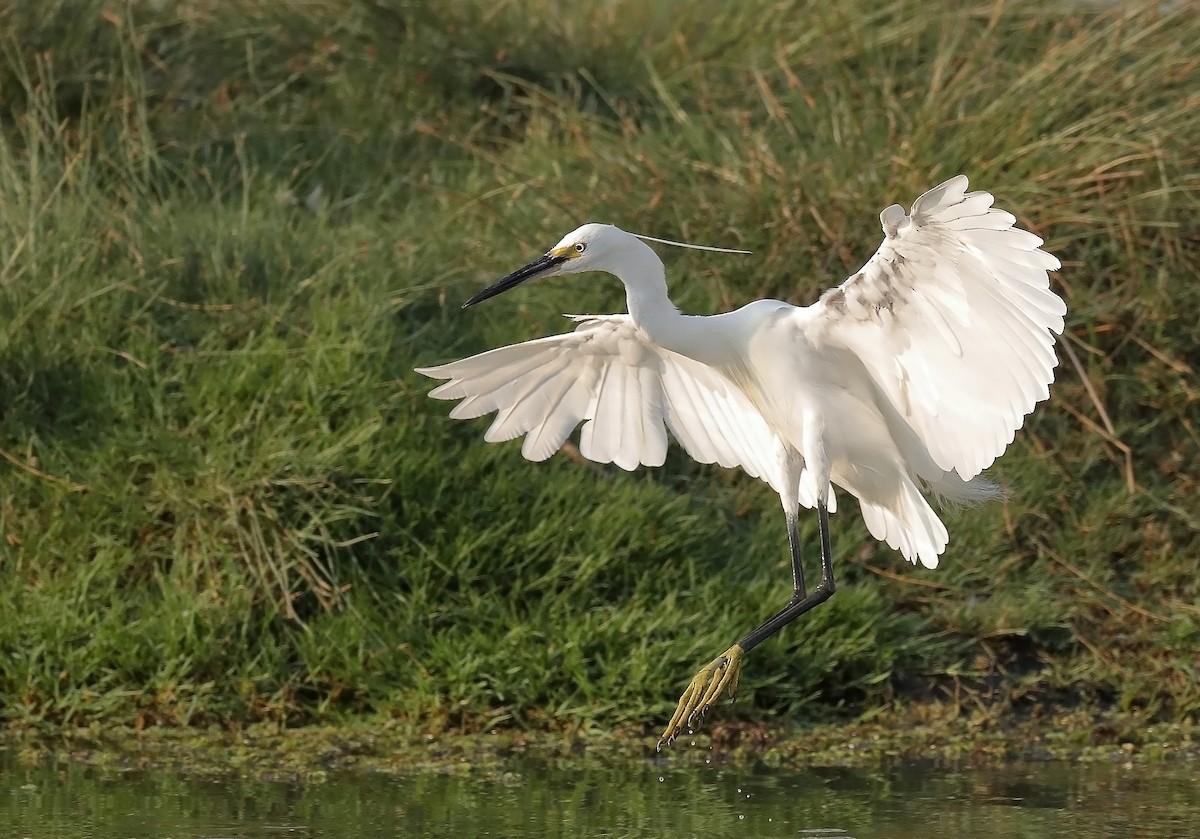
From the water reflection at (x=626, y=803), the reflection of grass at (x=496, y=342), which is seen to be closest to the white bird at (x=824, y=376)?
the water reflection at (x=626, y=803)

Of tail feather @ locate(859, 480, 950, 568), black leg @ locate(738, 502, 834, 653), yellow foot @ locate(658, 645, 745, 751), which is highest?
tail feather @ locate(859, 480, 950, 568)

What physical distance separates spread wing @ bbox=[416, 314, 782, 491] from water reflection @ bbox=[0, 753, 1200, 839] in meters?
0.90

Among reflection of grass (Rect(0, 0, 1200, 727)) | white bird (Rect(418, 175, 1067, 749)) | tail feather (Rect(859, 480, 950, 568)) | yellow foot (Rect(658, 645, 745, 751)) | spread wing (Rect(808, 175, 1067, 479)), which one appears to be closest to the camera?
spread wing (Rect(808, 175, 1067, 479))

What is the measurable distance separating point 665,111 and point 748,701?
9.89 ft

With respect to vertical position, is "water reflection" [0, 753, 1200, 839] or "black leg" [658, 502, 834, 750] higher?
"black leg" [658, 502, 834, 750]

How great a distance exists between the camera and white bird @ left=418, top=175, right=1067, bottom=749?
406cm

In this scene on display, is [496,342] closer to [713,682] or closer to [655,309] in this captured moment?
[655,309]

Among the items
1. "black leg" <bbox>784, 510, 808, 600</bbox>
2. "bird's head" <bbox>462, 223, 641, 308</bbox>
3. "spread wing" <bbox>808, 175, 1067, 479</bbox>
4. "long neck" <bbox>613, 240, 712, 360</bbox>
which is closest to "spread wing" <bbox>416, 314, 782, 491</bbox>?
"black leg" <bbox>784, 510, 808, 600</bbox>

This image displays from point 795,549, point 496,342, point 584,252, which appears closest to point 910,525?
point 795,549

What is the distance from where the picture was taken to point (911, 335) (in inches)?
173

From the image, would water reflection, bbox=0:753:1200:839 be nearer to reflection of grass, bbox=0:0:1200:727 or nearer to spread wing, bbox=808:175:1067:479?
reflection of grass, bbox=0:0:1200:727

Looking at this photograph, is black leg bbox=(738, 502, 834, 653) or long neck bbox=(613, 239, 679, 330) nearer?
long neck bbox=(613, 239, 679, 330)

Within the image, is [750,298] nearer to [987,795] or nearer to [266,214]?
[266,214]

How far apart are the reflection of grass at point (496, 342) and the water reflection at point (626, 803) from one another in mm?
493
